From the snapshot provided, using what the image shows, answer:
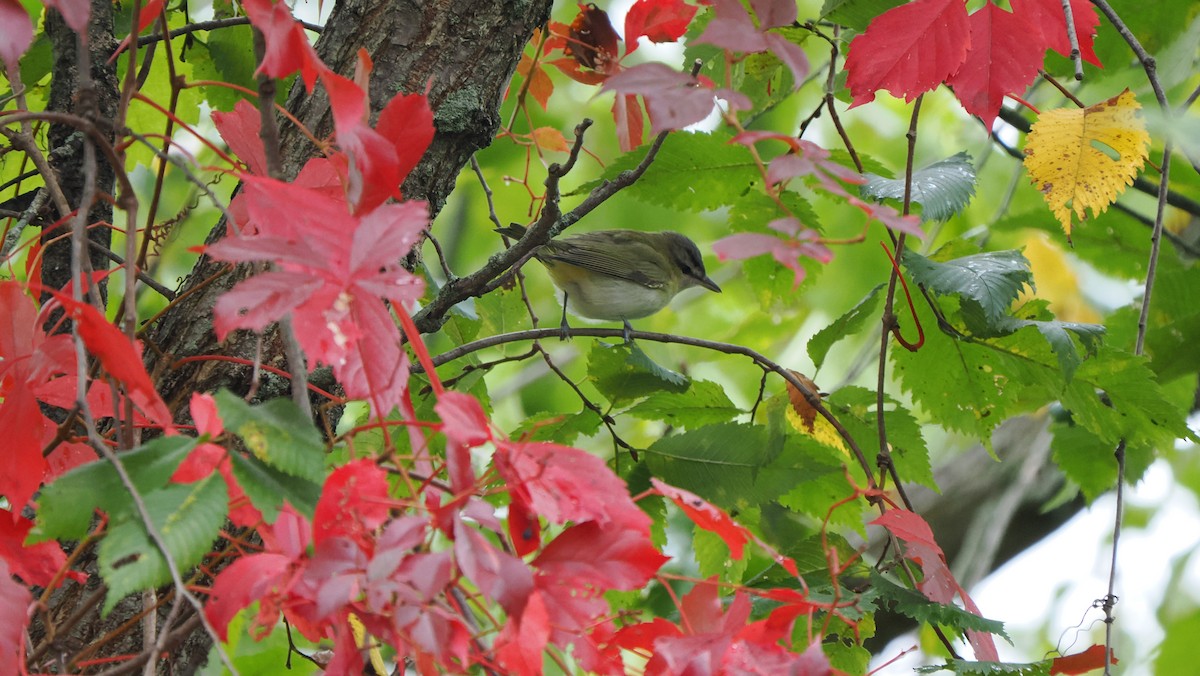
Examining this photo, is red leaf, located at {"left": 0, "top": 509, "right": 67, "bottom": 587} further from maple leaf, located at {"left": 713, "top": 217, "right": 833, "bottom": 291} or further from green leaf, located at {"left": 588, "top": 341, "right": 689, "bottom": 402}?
green leaf, located at {"left": 588, "top": 341, "right": 689, "bottom": 402}

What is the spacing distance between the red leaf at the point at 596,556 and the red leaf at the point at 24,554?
542mm

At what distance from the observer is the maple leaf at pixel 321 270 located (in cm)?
77

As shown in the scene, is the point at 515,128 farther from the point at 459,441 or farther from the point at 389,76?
the point at 459,441

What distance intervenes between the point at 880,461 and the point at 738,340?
2.28m

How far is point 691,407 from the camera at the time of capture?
187 cm

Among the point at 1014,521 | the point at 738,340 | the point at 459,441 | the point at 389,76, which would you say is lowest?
the point at 1014,521

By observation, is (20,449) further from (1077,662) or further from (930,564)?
(1077,662)

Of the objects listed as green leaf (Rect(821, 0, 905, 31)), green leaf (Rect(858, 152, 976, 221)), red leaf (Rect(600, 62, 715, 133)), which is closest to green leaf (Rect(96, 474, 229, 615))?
red leaf (Rect(600, 62, 715, 133))

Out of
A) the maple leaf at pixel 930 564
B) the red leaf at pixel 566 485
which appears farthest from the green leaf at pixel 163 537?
the maple leaf at pixel 930 564

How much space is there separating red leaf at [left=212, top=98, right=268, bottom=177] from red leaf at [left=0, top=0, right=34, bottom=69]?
0.92 feet

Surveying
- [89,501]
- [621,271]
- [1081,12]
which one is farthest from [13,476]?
[621,271]

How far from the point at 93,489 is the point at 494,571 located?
320mm

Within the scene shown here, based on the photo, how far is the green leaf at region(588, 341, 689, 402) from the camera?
1771 millimetres

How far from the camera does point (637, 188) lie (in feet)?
6.23
